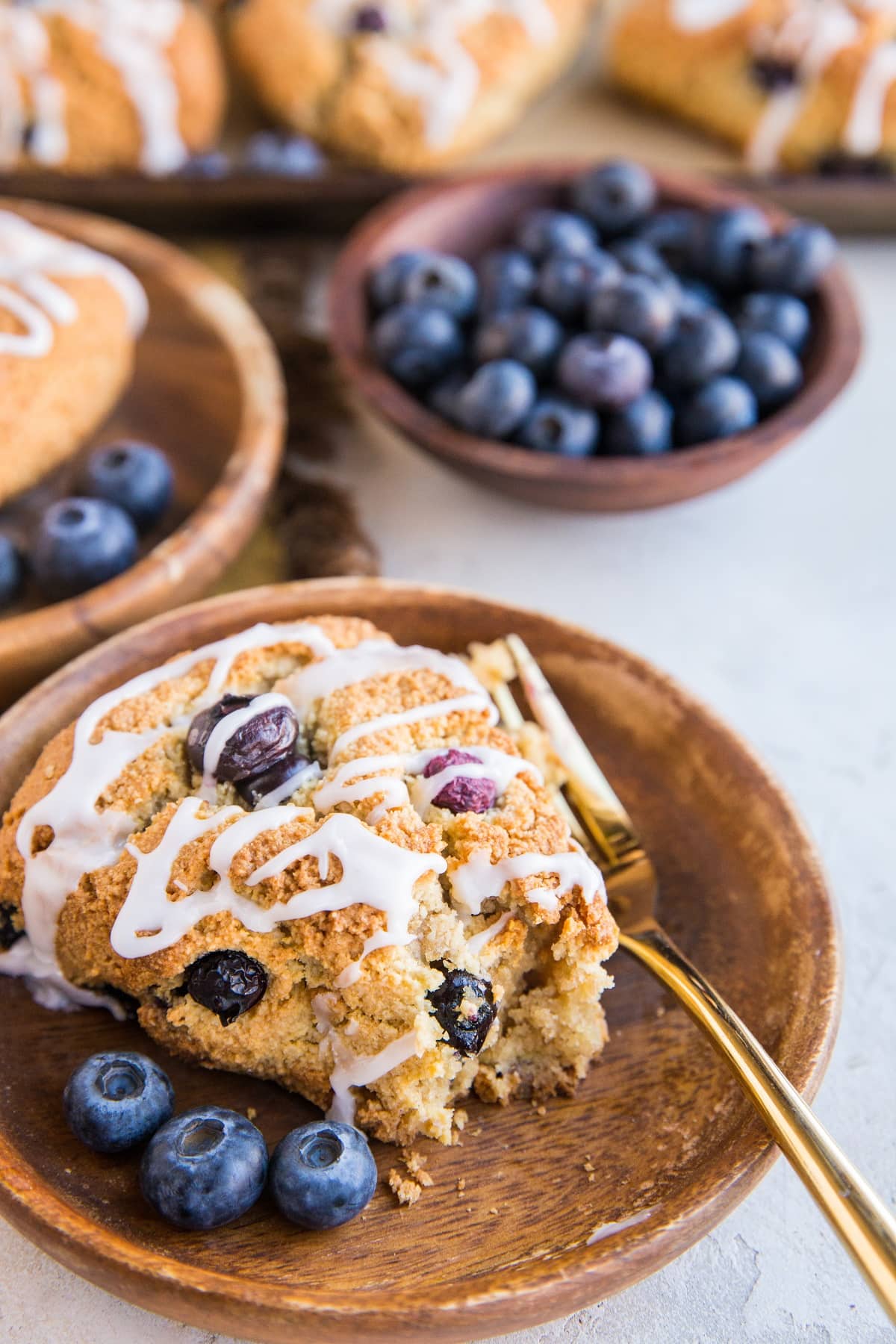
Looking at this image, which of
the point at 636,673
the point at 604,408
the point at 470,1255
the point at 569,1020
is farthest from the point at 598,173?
the point at 470,1255

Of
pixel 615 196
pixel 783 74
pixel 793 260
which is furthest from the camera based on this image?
pixel 783 74

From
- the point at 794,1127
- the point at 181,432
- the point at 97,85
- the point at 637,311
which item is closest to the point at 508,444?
the point at 637,311

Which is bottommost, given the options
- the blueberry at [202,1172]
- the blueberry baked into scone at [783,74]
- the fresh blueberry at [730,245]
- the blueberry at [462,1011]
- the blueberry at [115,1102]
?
the blueberry at [115,1102]

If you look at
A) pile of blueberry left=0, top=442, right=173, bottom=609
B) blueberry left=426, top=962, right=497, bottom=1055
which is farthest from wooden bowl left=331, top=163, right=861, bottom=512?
blueberry left=426, top=962, right=497, bottom=1055

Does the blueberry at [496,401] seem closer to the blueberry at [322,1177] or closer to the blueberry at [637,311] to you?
the blueberry at [637,311]

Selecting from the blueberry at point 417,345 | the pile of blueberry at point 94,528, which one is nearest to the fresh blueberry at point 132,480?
the pile of blueberry at point 94,528

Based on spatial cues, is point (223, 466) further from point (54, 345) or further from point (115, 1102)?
point (115, 1102)

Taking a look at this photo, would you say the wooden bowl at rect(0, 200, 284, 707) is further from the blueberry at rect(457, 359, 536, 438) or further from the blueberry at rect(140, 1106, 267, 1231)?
the blueberry at rect(140, 1106, 267, 1231)
